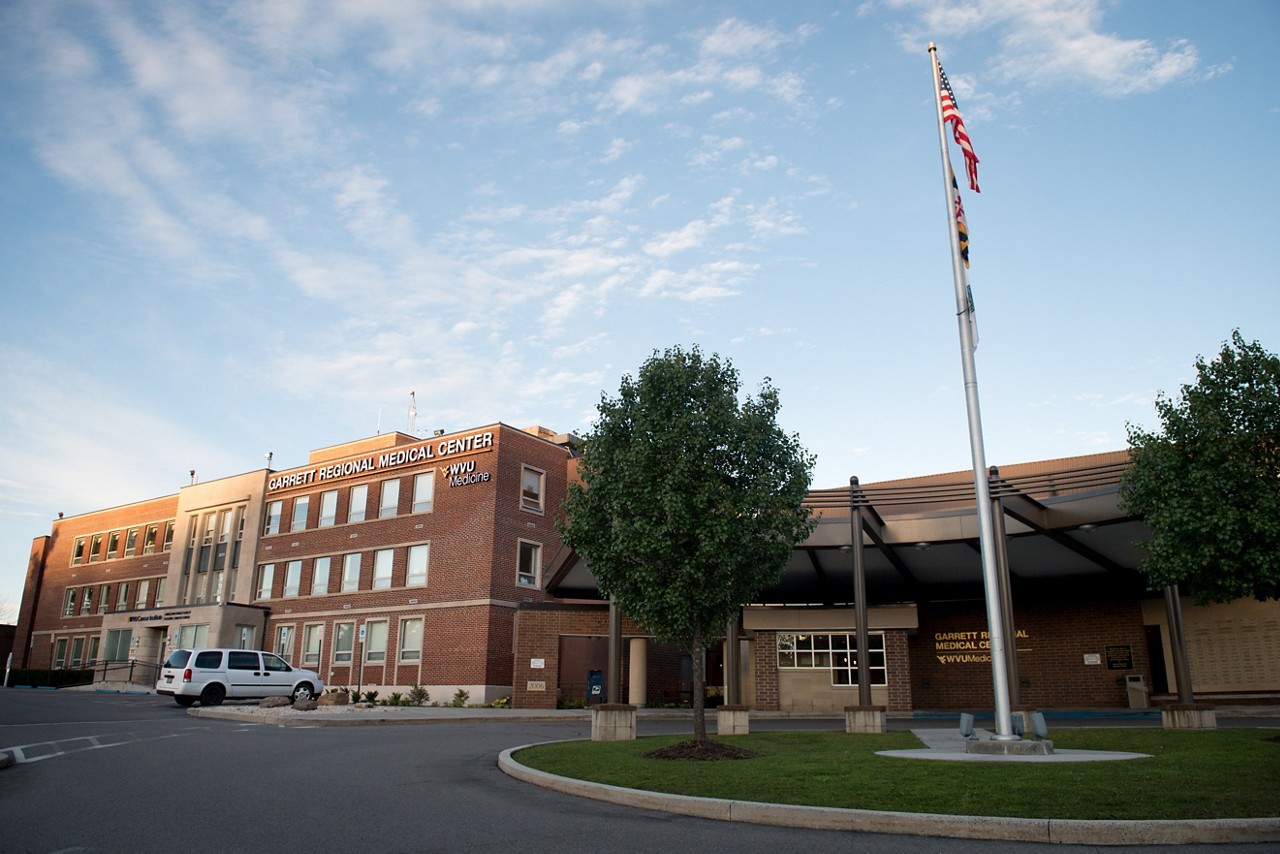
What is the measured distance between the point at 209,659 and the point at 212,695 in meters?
1.11

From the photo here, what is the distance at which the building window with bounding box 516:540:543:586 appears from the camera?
38200 millimetres

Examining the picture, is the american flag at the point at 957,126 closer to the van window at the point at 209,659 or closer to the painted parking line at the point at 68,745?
the painted parking line at the point at 68,745

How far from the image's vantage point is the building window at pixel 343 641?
39875 millimetres

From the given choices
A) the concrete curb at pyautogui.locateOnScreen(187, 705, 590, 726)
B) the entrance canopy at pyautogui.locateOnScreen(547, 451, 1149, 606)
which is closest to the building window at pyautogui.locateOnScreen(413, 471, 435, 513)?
the entrance canopy at pyautogui.locateOnScreen(547, 451, 1149, 606)

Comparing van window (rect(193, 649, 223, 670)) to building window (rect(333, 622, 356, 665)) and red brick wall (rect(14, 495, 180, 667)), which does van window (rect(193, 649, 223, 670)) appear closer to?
building window (rect(333, 622, 356, 665))

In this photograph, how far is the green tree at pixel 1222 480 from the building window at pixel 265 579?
40.0m

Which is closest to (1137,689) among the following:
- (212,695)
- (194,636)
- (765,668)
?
(765,668)

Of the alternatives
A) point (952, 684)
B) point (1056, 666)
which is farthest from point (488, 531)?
point (1056, 666)

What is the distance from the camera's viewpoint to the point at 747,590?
49.8 ft

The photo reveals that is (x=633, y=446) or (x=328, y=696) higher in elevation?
(x=633, y=446)

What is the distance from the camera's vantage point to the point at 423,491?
40.1 m

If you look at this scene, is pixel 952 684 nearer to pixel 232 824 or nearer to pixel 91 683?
pixel 232 824

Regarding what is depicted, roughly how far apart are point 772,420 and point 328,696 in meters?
25.5

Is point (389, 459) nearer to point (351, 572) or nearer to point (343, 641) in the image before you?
point (351, 572)
